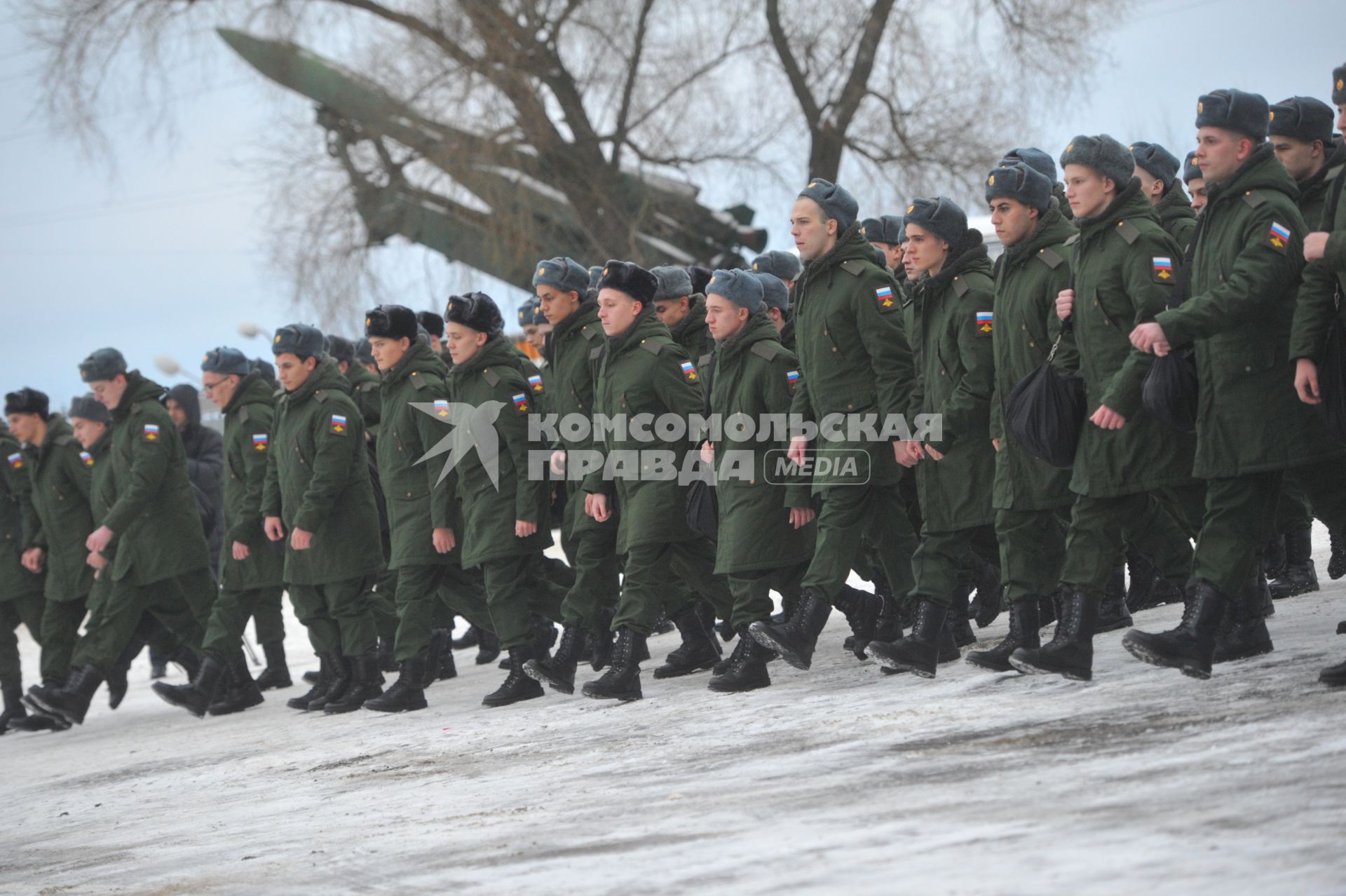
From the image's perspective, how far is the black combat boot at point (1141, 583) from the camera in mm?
7680

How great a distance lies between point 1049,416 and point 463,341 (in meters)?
3.39

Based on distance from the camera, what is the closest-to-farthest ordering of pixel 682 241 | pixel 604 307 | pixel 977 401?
pixel 977 401 → pixel 604 307 → pixel 682 241

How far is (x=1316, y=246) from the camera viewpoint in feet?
15.4

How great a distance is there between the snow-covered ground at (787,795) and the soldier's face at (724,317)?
5.06 ft

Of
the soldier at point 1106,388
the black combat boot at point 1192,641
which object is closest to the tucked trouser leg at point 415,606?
the soldier at point 1106,388

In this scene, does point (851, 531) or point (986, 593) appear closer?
point (851, 531)

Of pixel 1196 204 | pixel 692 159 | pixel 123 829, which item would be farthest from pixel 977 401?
pixel 692 159

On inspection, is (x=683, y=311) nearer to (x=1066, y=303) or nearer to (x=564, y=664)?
(x=564, y=664)

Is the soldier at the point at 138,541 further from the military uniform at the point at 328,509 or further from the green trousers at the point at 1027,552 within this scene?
the green trousers at the point at 1027,552

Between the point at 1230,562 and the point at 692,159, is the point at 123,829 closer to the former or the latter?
the point at 1230,562

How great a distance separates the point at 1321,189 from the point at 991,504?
164cm

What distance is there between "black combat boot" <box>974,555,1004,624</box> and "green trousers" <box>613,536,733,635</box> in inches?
48.6

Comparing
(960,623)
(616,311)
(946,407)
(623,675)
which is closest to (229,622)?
(623,675)

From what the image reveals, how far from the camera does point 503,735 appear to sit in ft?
21.4
